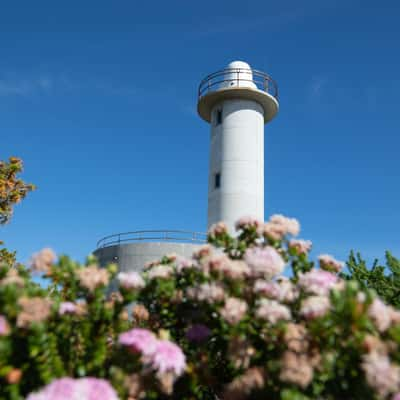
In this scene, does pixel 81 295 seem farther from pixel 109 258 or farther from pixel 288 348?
pixel 109 258

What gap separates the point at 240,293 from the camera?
4.30m

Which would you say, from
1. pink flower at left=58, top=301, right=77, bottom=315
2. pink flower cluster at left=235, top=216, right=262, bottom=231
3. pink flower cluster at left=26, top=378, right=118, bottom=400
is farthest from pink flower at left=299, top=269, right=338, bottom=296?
pink flower at left=58, top=301, right=77, bottom=315

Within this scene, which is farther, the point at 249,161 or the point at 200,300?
the point at 249,161

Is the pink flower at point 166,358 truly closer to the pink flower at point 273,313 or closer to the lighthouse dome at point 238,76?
the pink flower at point 273,313

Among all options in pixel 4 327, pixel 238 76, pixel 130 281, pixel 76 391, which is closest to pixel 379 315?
pixel 130 281

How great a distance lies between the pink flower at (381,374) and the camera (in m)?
3.30

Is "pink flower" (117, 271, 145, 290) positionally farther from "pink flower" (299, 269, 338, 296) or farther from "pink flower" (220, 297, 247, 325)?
"pink flower" (299, 269, 338, 296)

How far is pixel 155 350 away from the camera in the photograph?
368cm

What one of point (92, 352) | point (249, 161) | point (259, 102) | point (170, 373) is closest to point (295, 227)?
point (170, 373)

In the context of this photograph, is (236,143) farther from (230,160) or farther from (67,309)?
(67,309)

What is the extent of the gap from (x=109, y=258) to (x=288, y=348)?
54.3 ft

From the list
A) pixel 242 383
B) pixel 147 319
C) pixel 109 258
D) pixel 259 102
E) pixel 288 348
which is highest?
pixel 259 102

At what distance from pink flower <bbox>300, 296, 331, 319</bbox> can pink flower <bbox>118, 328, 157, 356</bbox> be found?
1.38 m

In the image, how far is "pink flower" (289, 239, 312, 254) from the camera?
206 inches
